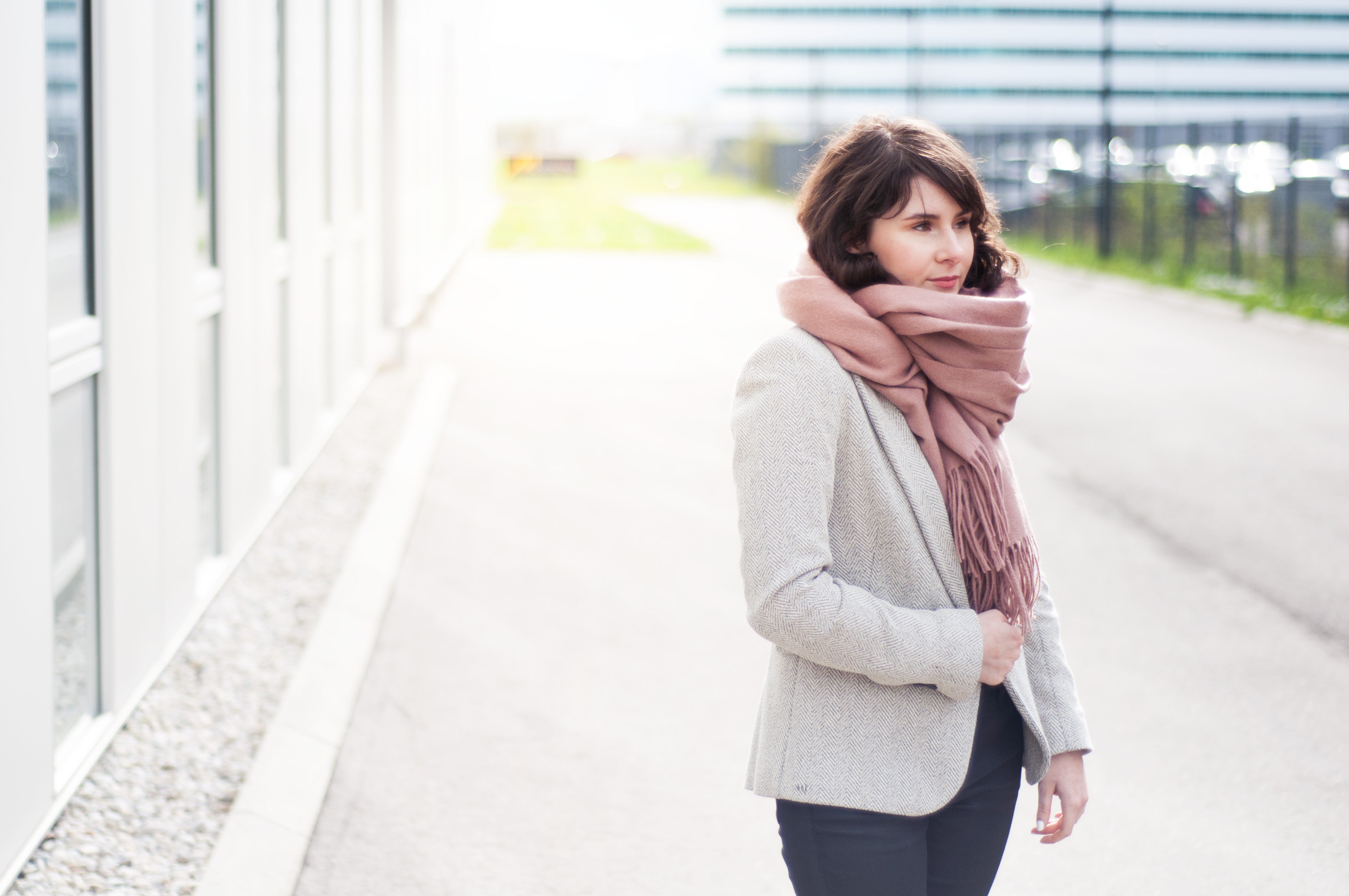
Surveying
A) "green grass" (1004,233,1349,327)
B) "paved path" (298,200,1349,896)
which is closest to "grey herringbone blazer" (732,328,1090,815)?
"paved path" (298,200,1349,896)

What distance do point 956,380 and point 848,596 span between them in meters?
0.39

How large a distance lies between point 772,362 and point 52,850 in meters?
2.34

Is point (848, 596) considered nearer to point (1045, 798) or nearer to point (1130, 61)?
point (1045, 798)

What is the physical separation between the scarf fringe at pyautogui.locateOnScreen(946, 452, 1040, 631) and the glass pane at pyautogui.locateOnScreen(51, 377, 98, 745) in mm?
2734

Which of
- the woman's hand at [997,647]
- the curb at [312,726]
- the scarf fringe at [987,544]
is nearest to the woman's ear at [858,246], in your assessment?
the scarf fringe at [987,544]

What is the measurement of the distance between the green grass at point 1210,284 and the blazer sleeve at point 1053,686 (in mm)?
9598

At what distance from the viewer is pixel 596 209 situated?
37969 mm

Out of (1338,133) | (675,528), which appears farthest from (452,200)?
(675,528)

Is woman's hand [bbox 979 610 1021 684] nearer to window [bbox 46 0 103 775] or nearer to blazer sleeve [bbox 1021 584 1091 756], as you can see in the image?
blazer sleeve [bbox 1021 584 1091 756]

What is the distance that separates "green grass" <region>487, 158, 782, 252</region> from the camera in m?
25.5

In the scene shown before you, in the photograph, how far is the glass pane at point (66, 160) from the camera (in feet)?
12.2

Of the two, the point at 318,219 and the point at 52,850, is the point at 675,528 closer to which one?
the point at 318,219

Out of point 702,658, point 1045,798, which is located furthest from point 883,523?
point 702,658

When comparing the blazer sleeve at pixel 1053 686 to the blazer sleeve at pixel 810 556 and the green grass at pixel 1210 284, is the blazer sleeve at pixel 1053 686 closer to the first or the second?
the blazer sleeve at pixel 810 556
